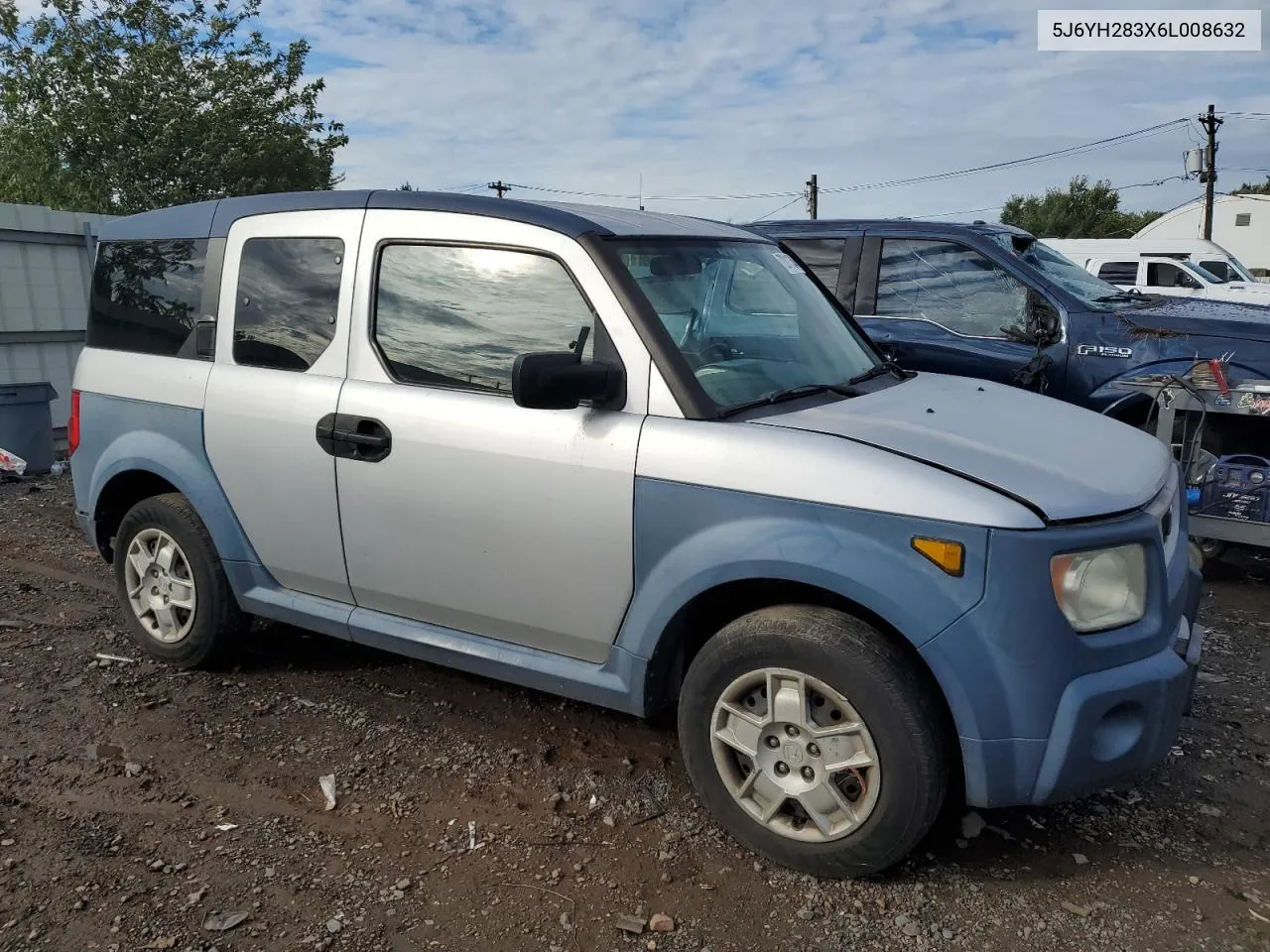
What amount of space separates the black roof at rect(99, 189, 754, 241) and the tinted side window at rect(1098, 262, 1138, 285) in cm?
1670

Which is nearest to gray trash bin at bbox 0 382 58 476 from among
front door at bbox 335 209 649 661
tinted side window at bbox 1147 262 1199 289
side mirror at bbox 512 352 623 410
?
front door at bbox 335 209 649 661

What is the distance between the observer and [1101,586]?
268 centimetres

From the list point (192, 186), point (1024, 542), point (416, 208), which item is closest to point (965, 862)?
point (1024, 542)

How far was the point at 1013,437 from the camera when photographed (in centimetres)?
309

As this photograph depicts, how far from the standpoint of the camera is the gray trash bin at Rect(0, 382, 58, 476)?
860 cm

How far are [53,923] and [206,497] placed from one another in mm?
1737

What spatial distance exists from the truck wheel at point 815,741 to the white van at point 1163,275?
16.6 m

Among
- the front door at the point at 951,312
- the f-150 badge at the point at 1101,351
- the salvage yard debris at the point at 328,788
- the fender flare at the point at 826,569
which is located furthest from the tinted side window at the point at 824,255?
the salvage yard debris at the point at 328,788

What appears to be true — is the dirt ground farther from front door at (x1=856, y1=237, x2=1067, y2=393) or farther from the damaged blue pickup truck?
front door at (x1=856, y1=237, x2=1067, y2=393)

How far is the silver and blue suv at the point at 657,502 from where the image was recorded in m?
2.65

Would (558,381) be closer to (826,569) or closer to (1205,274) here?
(826,569)

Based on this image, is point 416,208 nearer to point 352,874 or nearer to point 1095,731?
point 352,874

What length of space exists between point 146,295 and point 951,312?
15.5 feet

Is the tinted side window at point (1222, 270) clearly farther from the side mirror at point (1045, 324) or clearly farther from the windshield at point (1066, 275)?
the side mirror at point (1045, 324)
